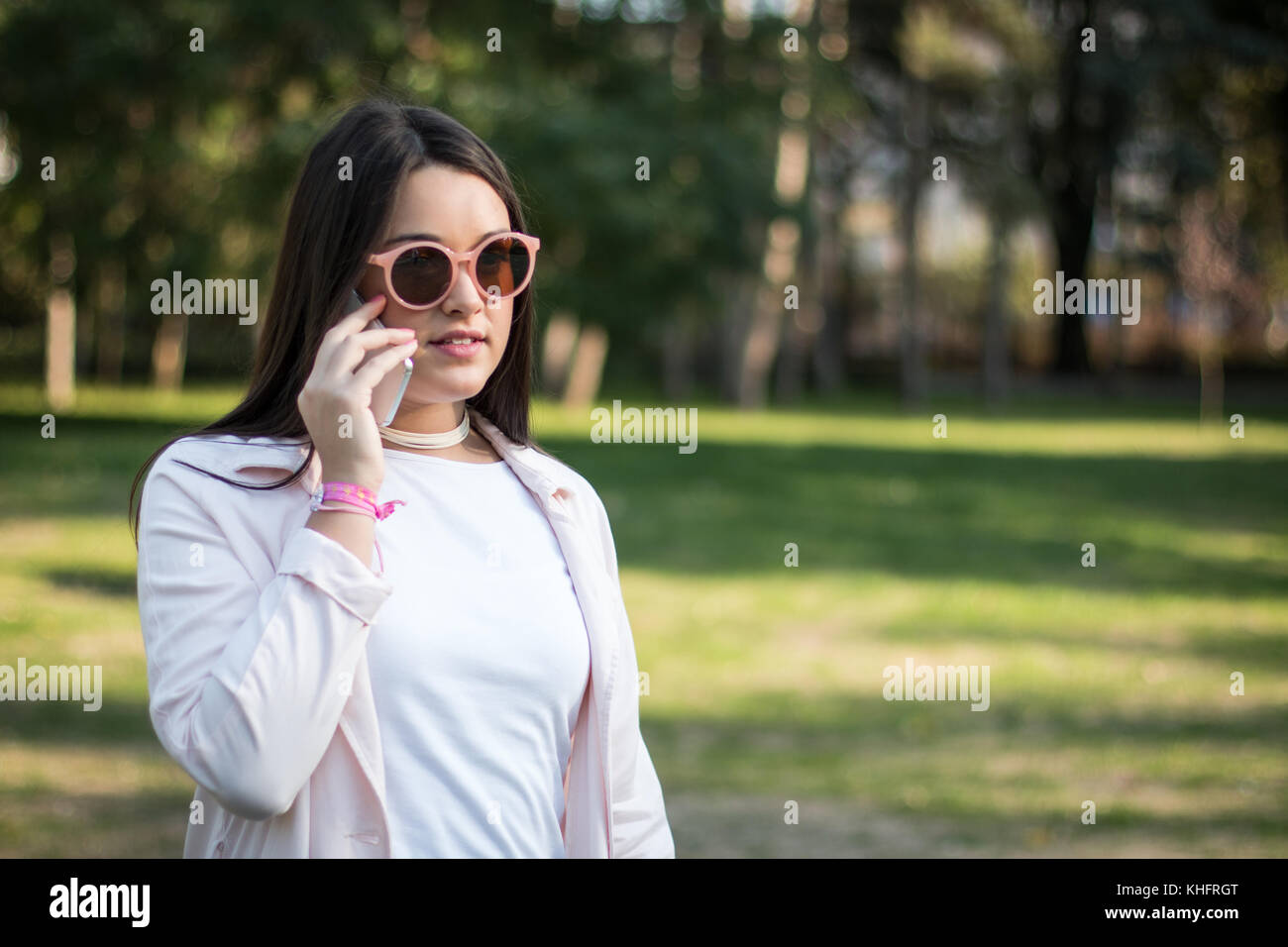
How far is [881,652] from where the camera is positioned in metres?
9.57

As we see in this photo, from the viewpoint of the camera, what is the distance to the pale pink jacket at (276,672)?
1.84m

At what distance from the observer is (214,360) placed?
36156mm

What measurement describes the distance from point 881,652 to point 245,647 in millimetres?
8096

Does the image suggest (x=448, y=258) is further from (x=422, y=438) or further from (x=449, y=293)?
(x=422, y=438)

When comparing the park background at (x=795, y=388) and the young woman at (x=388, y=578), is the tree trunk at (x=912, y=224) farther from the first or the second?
the young woman at (x=388, y=578)

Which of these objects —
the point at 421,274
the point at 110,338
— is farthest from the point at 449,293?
the point at 110,338

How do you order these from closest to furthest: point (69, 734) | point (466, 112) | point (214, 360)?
point (69, 734)
point (466, 112)
point (214, 360)

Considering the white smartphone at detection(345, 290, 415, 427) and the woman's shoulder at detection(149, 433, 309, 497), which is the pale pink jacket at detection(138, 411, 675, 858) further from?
the white smartphone at detection(345, 290, 415, 427)

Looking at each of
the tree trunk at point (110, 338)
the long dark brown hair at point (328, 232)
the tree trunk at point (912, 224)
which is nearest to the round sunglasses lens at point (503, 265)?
the long dark brown hair at point (328, 232)

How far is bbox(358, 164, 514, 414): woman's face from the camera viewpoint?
7.14 ft

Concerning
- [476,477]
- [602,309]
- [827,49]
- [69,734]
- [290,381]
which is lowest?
[69,734]
